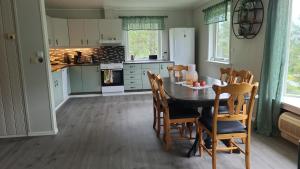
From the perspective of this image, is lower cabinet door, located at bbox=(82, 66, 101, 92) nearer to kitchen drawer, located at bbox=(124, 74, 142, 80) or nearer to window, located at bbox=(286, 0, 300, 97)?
kitchen drawer, located at bbox=(124, 74, 142, 80)

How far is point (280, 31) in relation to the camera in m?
2.90

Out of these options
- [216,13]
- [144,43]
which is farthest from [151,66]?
[216,13]

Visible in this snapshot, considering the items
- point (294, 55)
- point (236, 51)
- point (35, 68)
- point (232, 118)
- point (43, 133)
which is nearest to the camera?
point (232, 118)

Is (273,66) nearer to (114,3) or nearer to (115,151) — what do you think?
(115,151)

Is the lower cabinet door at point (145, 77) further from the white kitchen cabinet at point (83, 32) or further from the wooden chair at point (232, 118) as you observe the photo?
the wooden chair at point (232, 118)

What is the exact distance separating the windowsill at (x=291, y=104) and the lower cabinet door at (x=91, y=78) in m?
4.25

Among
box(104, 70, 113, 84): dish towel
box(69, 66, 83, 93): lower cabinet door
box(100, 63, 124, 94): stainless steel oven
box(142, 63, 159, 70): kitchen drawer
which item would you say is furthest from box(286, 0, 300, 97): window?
box(69, 66, 83, 93): lower cabinet door

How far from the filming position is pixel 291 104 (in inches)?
111

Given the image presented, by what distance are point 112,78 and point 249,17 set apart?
11.7 feet

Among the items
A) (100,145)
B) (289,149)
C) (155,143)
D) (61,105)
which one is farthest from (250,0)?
(61,105)

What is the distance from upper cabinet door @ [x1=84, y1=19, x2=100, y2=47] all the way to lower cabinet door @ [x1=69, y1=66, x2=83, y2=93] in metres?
0.75

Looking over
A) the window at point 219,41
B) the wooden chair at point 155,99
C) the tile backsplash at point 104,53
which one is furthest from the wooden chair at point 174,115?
the tile backsplash at point 104,53

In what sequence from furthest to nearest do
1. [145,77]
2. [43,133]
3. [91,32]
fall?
1. [145,77]
2. [91,32]
3. [43,133]

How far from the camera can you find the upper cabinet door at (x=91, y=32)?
5906 millimetres
